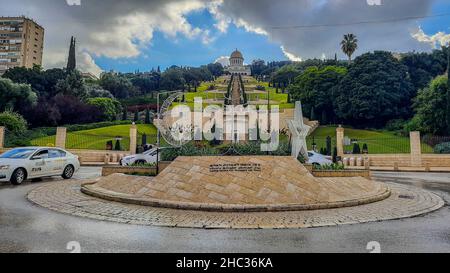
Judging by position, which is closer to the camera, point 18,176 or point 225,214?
point 225,214

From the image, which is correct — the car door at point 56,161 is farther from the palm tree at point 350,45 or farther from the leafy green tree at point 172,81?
the leafy green tree at point 172,81

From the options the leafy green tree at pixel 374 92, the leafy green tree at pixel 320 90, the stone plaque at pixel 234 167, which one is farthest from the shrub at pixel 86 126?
the stone plaque at pixel 234 167

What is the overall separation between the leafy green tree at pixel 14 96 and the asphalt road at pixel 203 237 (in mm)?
42805

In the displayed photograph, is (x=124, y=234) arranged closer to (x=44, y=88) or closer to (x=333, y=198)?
(x=333, y=198)

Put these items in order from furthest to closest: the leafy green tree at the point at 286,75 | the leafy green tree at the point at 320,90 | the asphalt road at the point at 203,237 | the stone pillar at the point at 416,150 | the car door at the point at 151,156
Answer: the leafy green tree at the point at 286,75 < the leafy green tree at the point at 320,90 < the stone pillar at the point at 416,150 < the car door at the point at 151,156 < the asphalt road at the point at 203,237

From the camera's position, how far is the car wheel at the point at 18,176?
1199 cm

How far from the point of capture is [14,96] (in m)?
43.2

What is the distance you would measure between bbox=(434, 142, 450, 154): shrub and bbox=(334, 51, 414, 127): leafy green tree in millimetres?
20613

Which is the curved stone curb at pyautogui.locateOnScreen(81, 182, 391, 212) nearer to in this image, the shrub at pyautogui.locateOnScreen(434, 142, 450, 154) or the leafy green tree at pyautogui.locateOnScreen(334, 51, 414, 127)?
the shrub at pyautogui.locateOnScreen(434, 142, 450, 154)

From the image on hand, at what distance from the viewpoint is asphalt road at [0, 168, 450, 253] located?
487 cm

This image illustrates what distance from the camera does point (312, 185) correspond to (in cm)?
956

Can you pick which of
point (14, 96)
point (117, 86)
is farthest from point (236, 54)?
point (14, 96)

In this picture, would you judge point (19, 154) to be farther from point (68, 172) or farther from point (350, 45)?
point (350, 45)

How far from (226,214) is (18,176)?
9080 mm
